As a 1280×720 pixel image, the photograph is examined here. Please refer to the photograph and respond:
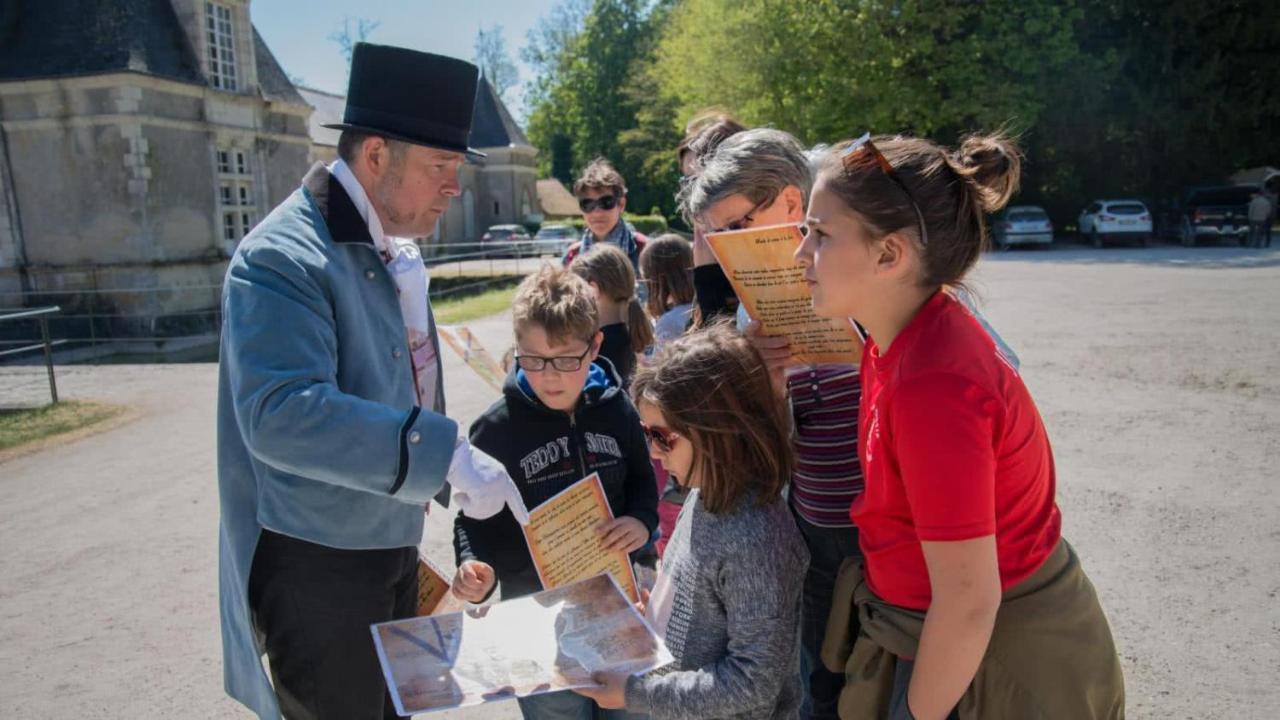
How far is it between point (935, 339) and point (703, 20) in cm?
3931

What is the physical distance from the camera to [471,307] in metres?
18.3

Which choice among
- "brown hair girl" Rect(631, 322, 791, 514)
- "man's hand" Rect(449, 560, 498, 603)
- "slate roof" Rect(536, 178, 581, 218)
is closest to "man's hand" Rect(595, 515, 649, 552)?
"man's hand" Rect(449, 560, 498, 603)

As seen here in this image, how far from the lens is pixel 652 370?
2090 millimetres

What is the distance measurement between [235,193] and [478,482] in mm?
21767

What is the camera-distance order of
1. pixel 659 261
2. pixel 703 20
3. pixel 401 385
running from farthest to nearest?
pixel 703 20
pixel 659 261
pixel 401 385

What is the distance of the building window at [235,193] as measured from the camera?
2077 centimetres

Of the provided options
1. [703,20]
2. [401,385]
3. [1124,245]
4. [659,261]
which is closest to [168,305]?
[659,261]

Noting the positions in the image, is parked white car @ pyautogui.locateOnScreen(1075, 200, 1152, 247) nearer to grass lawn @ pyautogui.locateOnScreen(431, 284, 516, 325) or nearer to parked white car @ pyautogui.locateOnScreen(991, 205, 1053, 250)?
parked white car @ pyautogui.locateOnScreen(991, 205, 1053, 250)

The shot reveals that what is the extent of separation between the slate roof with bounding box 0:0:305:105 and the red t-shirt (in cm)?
2060

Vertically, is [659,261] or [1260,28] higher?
[1260,28]

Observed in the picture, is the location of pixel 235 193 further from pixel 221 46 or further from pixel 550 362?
pixel 550 362

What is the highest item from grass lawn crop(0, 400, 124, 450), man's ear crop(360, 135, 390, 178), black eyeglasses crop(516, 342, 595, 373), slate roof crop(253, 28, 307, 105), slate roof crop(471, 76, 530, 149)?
slate roof crop(471, 76, 530, 149)

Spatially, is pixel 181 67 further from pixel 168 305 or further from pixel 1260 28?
pixel 1260 28

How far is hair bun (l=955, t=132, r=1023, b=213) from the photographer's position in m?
1.73
